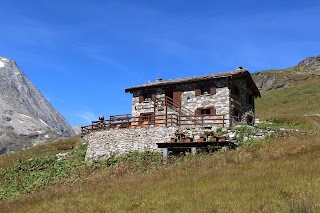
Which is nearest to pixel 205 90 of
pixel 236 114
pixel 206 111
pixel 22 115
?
pixel 206 111

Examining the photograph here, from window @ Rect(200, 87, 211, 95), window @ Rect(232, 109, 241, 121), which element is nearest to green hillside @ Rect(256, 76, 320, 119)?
window @ Rect(232, 109, 241, 121)

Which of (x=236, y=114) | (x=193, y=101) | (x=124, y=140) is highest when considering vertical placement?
(x=193, y=101)

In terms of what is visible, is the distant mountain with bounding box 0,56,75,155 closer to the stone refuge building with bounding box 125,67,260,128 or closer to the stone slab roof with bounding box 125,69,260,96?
the stone slab roof with bounding box 125,69,260,96

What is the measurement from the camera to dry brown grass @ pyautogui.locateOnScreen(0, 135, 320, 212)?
10.7 metres

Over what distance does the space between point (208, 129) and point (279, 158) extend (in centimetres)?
1249

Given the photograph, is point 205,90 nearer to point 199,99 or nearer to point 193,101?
point 199,99

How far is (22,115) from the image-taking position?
129125 mm

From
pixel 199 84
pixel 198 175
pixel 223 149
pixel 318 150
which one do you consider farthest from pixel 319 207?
pixel 199 84

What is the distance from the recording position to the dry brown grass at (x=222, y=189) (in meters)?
10.7

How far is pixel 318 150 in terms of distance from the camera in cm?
1881

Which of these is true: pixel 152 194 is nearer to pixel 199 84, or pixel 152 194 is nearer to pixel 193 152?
pixel 193 152

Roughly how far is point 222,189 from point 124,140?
2077 cm

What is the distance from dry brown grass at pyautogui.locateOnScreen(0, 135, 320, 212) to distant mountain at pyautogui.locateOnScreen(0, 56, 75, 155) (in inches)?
3349

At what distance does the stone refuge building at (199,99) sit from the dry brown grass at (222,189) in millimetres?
14321
